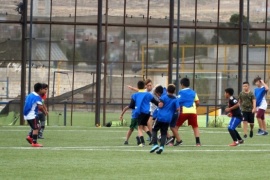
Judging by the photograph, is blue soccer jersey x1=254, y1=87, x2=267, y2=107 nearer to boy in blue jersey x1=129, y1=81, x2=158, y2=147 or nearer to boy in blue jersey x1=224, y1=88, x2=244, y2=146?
boy in blue jersey x1=224, y1=88, x2=244, y2=146

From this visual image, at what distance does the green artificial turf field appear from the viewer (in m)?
16.3

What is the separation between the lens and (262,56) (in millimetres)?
42281

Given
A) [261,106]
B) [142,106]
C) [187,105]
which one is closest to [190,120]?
[187,105]

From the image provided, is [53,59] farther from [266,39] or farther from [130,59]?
[266,39]

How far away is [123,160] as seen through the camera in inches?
765

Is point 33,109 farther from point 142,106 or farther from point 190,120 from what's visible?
point 190,120

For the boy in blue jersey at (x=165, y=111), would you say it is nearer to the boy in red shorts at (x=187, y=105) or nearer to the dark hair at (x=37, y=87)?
the boy in red shorts at (x=187, y=105)

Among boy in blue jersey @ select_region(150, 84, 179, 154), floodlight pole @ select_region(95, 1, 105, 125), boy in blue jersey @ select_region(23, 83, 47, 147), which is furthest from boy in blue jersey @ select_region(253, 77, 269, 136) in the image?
boy in blue jersey @ select_region(150, 84, 179, 154)

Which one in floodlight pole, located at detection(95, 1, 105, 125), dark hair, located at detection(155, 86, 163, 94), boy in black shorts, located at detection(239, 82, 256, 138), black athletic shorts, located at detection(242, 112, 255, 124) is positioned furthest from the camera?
floodlight pole, located at detection(95, 1, 105, 125)

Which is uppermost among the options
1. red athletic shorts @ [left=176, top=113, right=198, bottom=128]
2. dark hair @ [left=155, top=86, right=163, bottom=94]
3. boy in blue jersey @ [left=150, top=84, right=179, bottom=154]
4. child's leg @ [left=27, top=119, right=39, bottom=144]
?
dark hair @ [left=155, top=86, right=163, bottom=94]

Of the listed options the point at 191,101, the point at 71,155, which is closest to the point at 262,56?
the point at 191,101

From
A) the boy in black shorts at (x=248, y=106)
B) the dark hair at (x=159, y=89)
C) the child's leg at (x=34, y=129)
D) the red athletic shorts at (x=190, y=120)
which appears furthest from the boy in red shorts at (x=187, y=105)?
the boy in black shorts at (x=248, y=106)

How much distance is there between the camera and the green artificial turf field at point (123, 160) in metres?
16.3

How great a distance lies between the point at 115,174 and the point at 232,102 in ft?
30.8
